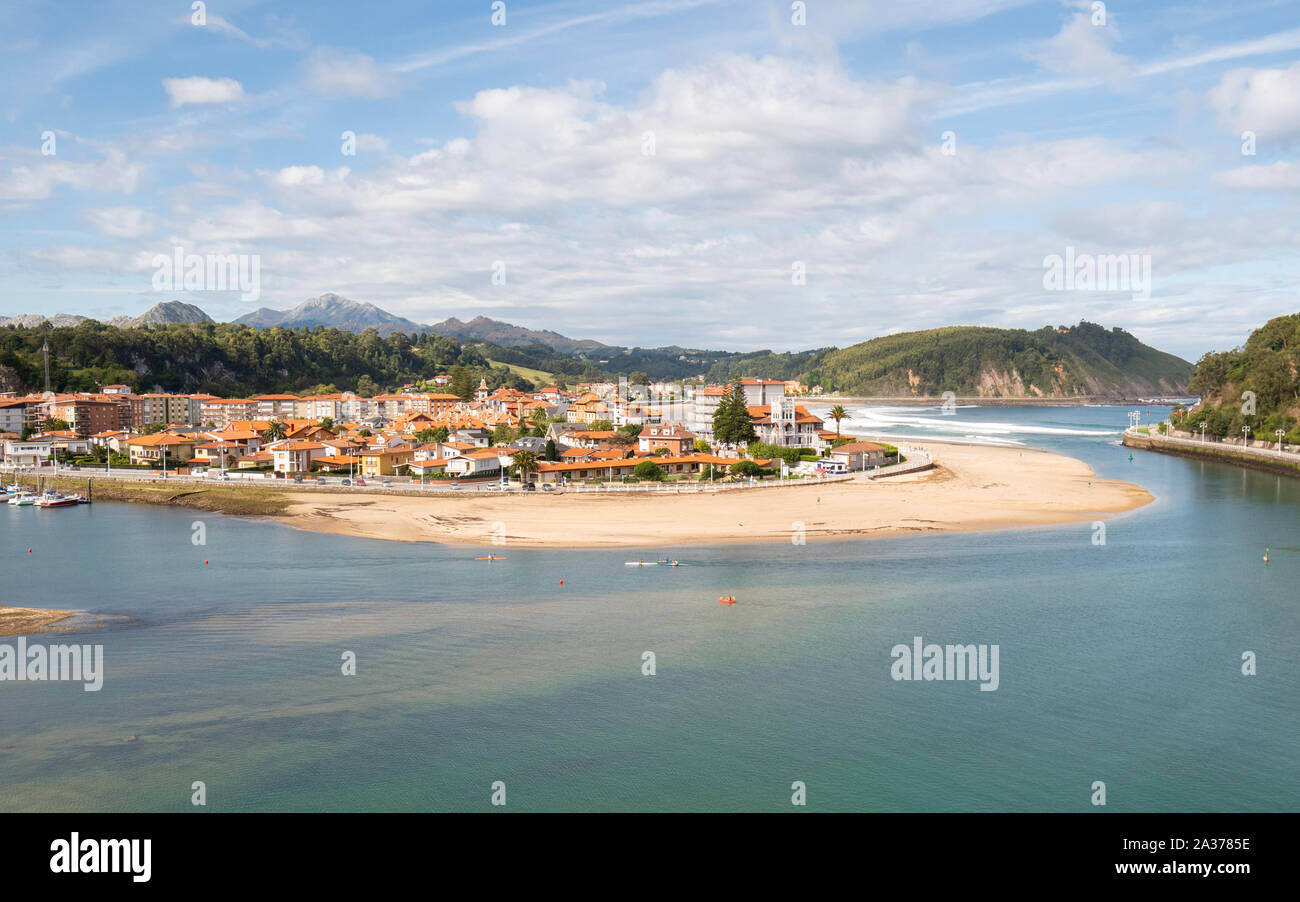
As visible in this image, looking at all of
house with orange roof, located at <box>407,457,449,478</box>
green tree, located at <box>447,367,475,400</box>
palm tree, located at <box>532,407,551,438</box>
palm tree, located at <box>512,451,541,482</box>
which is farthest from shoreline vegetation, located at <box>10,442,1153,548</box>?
green tree, located at <box>447,367,475,400</box>

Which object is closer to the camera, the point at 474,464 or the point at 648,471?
the point at 648,471

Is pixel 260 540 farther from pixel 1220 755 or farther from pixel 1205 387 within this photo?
pixel 1205 387

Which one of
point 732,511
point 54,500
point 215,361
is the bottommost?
point 732,511

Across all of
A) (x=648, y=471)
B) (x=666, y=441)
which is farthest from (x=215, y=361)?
(x=648, y=471)

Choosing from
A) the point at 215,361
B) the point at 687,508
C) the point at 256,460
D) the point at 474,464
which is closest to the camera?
the point at 687,508

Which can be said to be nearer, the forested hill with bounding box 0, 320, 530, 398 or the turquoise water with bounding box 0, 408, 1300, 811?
the turquoise water with bounding box 0, 408, 1300, 811
